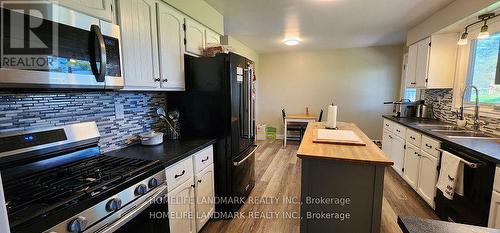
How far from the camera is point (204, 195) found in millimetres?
2020

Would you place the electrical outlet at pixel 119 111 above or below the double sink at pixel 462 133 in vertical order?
above

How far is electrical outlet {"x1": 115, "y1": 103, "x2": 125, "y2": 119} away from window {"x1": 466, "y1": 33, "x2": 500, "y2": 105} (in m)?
3.67

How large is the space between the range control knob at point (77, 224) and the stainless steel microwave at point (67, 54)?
2.10 ft

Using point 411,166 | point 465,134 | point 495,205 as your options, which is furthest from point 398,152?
point 495,205

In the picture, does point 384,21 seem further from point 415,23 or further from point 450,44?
point 450,44

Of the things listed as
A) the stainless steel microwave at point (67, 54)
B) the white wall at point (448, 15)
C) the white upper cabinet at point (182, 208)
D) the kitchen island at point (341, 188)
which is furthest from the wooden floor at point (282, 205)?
the white wall at point (448, 15)

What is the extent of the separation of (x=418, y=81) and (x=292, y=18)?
2145 millimetres

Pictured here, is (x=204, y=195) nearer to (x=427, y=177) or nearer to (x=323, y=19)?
(x=427, y=177)

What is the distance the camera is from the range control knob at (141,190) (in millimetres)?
1255

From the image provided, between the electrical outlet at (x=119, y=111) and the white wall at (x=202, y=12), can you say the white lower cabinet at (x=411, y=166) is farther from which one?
the electrical outlet at (x=119, y=111)

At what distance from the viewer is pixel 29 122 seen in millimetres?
1265

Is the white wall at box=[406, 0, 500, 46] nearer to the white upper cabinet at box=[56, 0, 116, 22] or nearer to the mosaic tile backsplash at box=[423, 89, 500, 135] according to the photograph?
the mosaic tile backsplash at box=[423, 89, 500, 135]

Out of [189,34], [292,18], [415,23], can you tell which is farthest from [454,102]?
[189,34]

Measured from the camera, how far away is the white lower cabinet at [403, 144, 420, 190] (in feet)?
8.82
